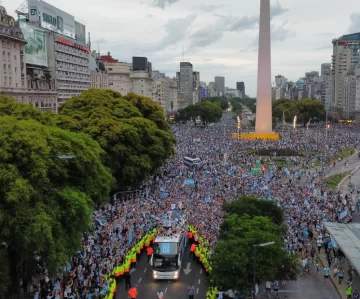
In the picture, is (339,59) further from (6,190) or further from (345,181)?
(6,190)

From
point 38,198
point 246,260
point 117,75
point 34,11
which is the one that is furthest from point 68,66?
point 246,260

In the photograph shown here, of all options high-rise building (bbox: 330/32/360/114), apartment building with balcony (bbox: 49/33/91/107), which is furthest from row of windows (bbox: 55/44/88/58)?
high-rise building (bbox: 330/32/360/114)

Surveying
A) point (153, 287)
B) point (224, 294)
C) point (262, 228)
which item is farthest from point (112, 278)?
point (262, 228)

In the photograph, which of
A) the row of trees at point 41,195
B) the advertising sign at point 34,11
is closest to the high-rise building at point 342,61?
the advertising sign at point 34,11

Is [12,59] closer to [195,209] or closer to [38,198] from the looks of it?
[195,209]

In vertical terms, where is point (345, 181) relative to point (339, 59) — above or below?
below

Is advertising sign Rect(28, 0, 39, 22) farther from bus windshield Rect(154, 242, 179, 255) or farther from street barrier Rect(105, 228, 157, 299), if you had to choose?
bus windshield Rect(154, 242, 179, 255)

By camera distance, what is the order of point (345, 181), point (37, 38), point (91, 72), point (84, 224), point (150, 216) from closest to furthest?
point (84, 224), point (150, 216), point (345, 181), point (37, 38), point (91, 72)
